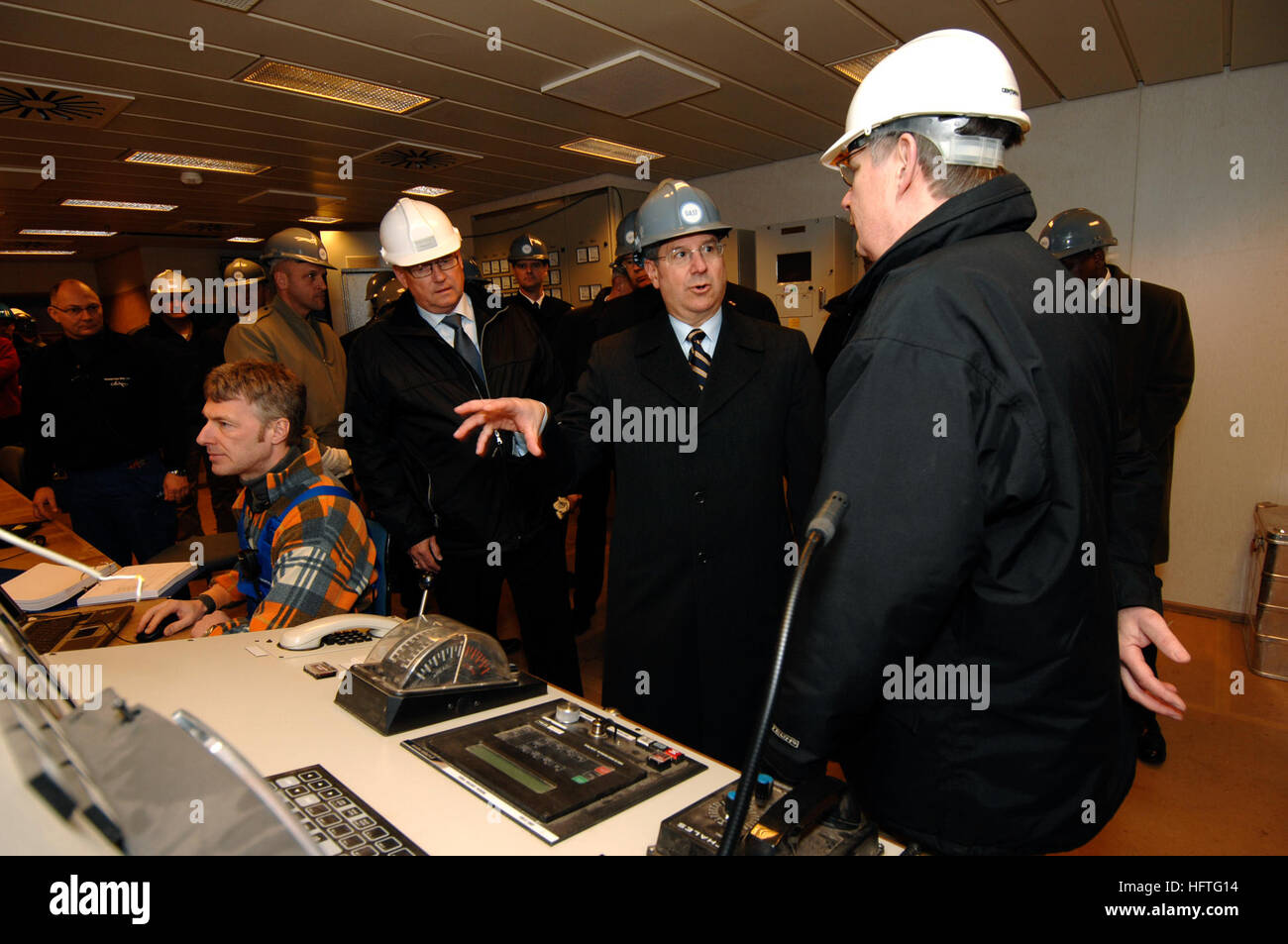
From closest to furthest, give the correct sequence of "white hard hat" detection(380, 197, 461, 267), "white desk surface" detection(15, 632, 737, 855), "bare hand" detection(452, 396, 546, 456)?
"white desk surface" detection(15, 632, 737, 855) → "bare hand" detection(452, 396, 546, 456) → "white hard hat" detection(380, 197, 461, 267)

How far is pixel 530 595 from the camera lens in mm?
2477

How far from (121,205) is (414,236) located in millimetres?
7313

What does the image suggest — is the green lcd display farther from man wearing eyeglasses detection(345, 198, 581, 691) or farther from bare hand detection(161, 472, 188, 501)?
bare hand detection(161, 472, 188, 501)

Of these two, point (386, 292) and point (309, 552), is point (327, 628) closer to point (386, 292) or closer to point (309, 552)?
point (309, 552)

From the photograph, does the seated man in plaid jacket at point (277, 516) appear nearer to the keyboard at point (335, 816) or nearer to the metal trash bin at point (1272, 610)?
the keyboard at point (335, 816)

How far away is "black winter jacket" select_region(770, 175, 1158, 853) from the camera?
0.88 meters

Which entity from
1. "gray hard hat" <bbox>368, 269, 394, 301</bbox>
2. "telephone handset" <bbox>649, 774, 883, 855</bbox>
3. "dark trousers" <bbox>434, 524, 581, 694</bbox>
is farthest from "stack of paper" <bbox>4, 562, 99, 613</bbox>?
"gray hard hat" <bbox>368, 269, 394, 301</bbox>

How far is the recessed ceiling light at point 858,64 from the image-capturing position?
12.9 ft

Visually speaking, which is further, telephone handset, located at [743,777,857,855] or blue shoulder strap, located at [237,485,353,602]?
blue shoulder strap, located at [237,485,353,602]

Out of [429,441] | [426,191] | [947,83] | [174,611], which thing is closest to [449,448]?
[429,441]

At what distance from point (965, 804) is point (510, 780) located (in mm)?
602

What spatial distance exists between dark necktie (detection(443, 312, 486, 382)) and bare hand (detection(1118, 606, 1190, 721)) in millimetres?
1925

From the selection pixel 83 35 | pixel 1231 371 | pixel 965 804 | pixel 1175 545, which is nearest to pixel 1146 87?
pixel 1231 371
